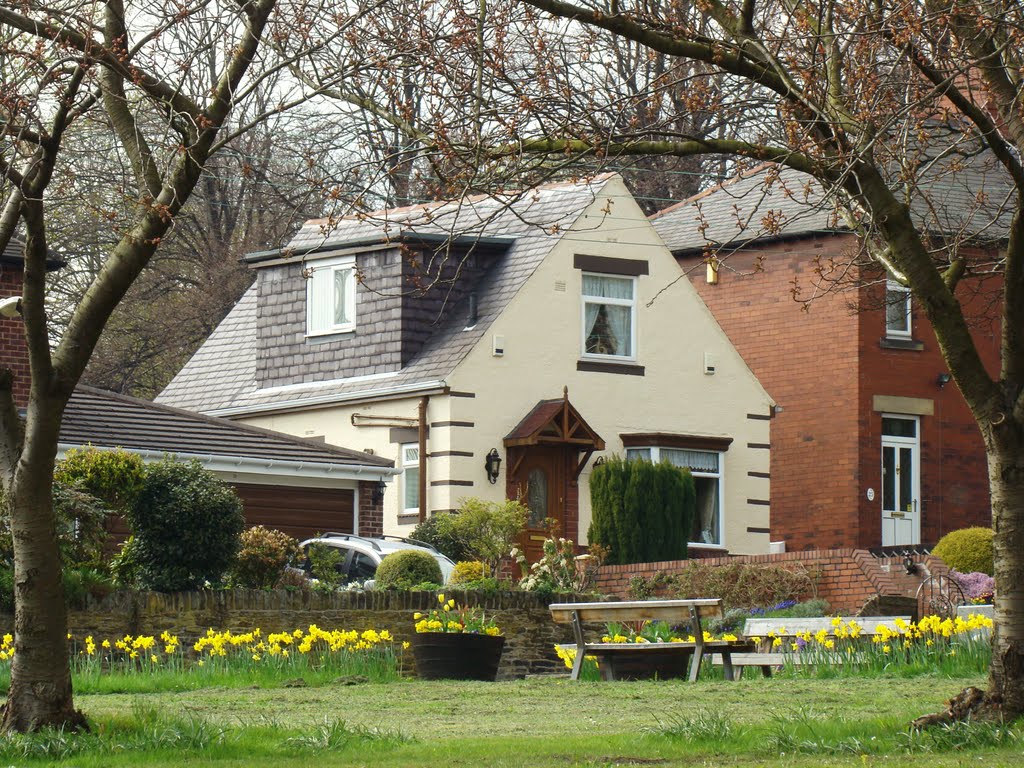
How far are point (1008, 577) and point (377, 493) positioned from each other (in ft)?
66.9

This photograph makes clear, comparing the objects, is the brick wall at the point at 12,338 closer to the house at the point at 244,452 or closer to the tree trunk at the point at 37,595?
the house at the point at 244,452

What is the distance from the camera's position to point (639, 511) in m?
31.5

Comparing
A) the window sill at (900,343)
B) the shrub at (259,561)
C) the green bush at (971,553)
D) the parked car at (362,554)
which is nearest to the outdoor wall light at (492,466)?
the parked car at (362,554)

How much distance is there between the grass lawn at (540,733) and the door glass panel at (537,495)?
16887mm

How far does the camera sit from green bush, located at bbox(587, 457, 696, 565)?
1233 inches

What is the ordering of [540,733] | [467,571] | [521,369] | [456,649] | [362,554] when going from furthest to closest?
[521,369] → [362,554] → [467,571] → [456,649] → [540,733]

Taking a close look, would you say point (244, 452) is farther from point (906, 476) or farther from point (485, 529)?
point (906, 476)

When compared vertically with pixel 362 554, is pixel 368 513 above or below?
above

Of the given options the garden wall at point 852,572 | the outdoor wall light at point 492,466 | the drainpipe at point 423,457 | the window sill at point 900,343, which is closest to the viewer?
the garden wall at point 852,572

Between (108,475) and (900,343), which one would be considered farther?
(900,343)

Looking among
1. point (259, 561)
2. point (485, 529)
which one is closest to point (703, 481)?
point (485, 529)

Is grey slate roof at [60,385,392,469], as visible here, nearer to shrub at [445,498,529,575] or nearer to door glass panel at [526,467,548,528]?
shrub at [445,498,529,575]

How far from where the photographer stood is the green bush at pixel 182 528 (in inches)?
798

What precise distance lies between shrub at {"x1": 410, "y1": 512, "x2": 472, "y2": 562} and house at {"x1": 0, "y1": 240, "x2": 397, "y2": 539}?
169cm
